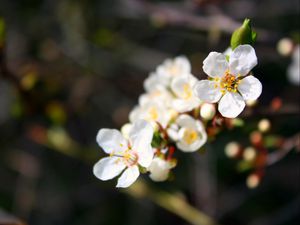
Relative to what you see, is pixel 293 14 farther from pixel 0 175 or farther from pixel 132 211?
pixel 0 175

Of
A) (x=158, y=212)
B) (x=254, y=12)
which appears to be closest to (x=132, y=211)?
(x=158, y=212)

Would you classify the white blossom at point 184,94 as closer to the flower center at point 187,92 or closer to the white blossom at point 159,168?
the flower center at point 187,92

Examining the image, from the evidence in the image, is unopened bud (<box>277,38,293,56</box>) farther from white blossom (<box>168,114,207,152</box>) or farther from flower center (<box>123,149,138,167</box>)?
flower center (<box>123,149,138,167</box>)

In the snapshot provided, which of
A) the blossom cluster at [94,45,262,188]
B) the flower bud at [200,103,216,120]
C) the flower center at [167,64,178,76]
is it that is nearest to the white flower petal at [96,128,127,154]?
the blossom cluster at [94,45,262,188]

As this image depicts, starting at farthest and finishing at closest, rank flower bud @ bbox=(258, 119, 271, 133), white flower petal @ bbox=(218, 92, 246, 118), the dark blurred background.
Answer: the dark blurred background < flower bud @ bbox=(258, 119, 271, 133) < white flower petal @ bbox=(218, 92, 246, 118)

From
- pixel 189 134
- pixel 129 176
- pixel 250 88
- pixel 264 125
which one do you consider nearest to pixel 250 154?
pixel 264 125

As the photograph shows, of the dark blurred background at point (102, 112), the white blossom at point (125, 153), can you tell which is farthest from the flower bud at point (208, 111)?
the dark blurred background at point (102, 112)

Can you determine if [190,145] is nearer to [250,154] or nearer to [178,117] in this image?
[178,117]
